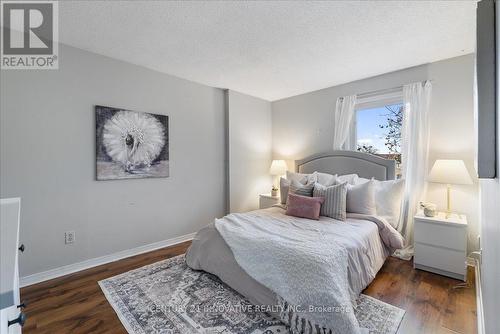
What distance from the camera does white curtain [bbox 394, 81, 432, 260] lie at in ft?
9.21

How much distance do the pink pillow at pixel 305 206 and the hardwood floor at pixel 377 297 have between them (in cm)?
88

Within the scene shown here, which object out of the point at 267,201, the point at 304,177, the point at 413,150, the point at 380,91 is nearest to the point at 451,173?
the point at 413,150

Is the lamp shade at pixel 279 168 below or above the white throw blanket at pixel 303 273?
above

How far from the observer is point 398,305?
188 cm

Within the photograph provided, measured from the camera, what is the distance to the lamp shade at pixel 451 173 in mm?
2314

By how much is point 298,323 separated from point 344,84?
337cm

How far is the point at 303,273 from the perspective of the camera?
5.07 ft

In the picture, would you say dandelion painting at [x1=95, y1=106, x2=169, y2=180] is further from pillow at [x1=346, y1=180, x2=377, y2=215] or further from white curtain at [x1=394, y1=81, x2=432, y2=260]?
white curtain at [x1=394, y1=81, x2=432, y2=260]

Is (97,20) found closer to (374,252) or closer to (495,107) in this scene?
(495,107)

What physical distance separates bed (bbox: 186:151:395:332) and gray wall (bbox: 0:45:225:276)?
3.48 feet

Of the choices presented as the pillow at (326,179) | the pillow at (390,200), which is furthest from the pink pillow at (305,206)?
the pillow at (390,200)

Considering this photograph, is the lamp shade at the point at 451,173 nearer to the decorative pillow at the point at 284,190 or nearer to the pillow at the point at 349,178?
the pillow at the point at 349,178

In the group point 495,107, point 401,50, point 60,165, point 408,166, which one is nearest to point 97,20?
point 60,165

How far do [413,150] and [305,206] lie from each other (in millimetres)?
1607
